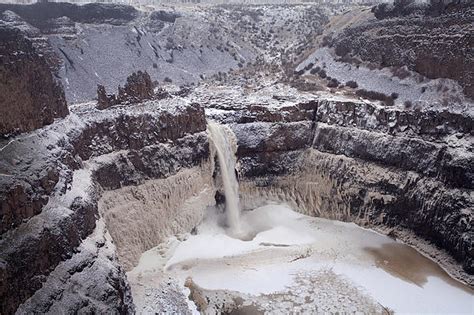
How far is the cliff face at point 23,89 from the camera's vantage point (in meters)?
20.7

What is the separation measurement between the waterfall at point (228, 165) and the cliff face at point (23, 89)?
11.1 m

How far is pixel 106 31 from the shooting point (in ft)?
171

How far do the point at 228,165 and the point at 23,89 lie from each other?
14.8 meters

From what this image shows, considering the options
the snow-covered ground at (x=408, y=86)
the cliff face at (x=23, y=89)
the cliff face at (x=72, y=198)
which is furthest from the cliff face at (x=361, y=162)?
the cliff face at (x=23, y=89)

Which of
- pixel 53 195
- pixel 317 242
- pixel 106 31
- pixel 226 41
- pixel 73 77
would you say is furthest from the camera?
pixel 226 41

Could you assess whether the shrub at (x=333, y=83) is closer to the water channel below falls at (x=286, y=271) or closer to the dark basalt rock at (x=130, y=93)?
the water channel below falls at (x=286, y=271)

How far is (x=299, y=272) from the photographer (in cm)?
2512

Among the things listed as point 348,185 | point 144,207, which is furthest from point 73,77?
point 348,185

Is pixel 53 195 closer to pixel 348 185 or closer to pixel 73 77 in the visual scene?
pixel 348 185

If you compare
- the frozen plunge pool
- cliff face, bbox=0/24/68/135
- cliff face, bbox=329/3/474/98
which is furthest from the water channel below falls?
cliff face, bbox=329/3/474/98

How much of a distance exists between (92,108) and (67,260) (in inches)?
586

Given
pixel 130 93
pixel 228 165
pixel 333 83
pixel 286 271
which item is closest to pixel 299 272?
pixel 286 271

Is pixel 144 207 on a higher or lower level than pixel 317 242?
higher

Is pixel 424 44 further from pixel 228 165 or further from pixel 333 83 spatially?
pixel 228 165
